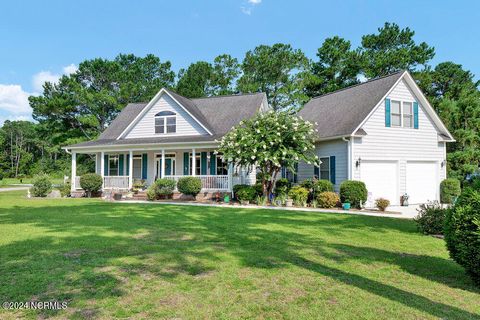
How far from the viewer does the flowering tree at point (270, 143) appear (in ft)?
48.8

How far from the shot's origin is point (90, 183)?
1967 cm

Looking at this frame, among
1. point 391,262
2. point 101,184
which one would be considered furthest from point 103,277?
point 101,184

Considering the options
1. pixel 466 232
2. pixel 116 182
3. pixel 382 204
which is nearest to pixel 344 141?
pixel 382 204

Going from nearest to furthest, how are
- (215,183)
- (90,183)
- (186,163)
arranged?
1. (215,183)
2. (90,183)
3. (186,163)

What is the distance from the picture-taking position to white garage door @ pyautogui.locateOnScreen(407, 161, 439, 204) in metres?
16.9

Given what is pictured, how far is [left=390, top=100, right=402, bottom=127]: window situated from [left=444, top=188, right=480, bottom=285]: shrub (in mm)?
12975

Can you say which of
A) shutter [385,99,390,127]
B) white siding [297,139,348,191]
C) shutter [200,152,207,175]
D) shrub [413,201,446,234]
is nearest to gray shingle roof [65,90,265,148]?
shutter [200,152,207,175]

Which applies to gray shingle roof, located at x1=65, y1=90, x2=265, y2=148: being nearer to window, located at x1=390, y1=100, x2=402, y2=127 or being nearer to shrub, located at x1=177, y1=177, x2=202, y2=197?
shrub, located at x1=177, y1=177, x2=202, y2=197

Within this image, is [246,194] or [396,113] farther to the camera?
[396,113]

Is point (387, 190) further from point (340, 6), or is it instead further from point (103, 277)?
point (103, 277)

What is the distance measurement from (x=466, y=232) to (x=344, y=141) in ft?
38.6

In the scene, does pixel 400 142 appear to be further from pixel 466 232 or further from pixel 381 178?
pixel 466 232

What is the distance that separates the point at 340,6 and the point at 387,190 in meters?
10.0

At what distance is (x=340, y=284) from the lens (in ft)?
Result: 14.1
